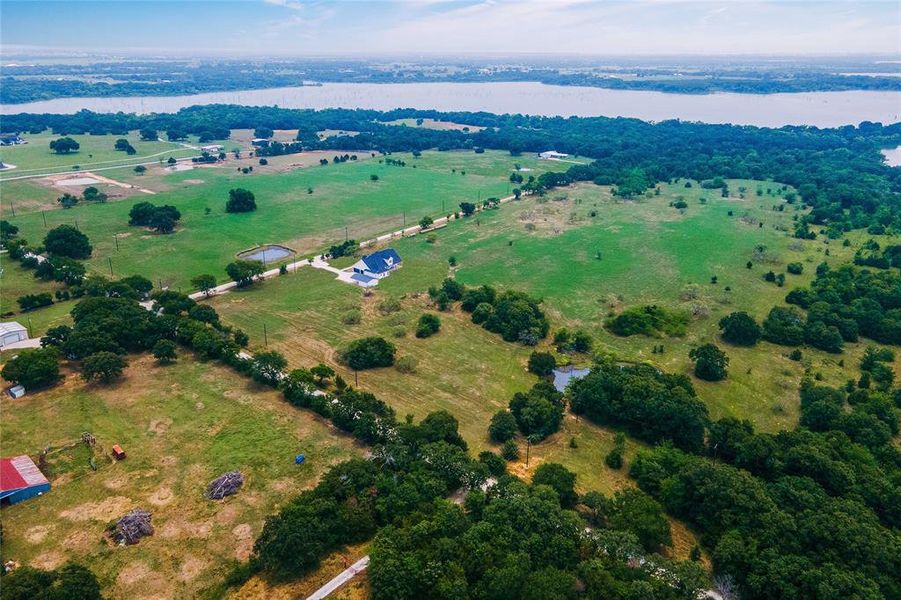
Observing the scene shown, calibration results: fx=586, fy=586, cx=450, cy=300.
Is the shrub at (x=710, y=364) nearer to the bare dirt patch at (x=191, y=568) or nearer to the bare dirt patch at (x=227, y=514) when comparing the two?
the bare dirt patch at (x=227, y=514)

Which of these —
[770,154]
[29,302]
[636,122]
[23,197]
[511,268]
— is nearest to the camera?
[29,302]

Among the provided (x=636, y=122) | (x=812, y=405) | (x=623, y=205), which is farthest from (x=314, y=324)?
(x=636, y=122)

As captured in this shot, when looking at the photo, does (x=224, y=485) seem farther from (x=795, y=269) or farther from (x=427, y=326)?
(x=795, y=269)

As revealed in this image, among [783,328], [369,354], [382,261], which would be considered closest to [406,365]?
[369,354]

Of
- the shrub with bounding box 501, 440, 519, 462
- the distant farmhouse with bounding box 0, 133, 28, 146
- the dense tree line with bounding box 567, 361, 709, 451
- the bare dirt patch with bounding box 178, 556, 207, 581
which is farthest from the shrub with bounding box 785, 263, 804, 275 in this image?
the distant farmhouse with bounding box 0, 133, 28, 146

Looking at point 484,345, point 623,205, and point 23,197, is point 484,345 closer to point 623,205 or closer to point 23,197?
point 623,205

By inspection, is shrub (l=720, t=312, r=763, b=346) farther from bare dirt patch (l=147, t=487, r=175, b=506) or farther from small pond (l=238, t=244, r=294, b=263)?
small pond (l=238, t=244, r=294, b=263)

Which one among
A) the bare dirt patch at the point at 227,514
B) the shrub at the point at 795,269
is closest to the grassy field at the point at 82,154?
the bare dirt patch at the point at 227,514
